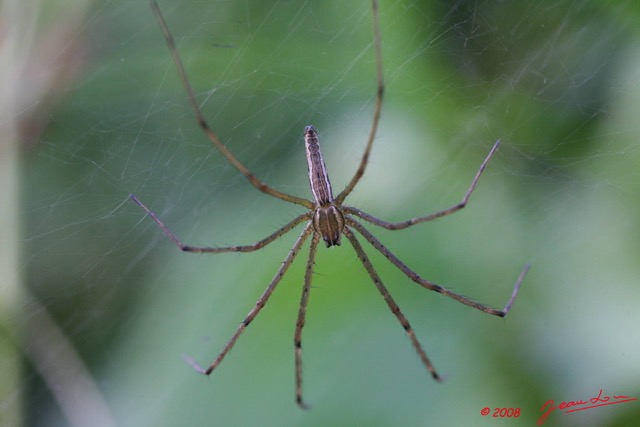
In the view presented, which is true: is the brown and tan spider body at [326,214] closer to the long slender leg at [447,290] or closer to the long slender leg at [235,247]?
the long slender leg at [235,247]

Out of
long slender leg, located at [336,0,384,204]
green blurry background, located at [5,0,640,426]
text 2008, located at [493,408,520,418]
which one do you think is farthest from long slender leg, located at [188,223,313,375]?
text 2008, located at [493,408,520,418]

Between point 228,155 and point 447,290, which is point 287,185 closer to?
point 228,155

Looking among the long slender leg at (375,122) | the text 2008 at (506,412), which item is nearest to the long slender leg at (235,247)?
the long slender leg at (375,122)

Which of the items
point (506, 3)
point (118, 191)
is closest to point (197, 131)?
point (118, 191)

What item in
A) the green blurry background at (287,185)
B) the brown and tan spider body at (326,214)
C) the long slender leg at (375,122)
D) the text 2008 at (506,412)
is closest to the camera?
the long slender leg at (375,122)

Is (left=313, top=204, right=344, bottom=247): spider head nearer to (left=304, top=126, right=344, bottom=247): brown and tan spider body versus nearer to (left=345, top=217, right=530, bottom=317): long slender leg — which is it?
(left=304, top=126, right=344, bottom=247): brown and tan spider body

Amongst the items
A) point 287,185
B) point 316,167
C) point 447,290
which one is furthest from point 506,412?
point 287,185
